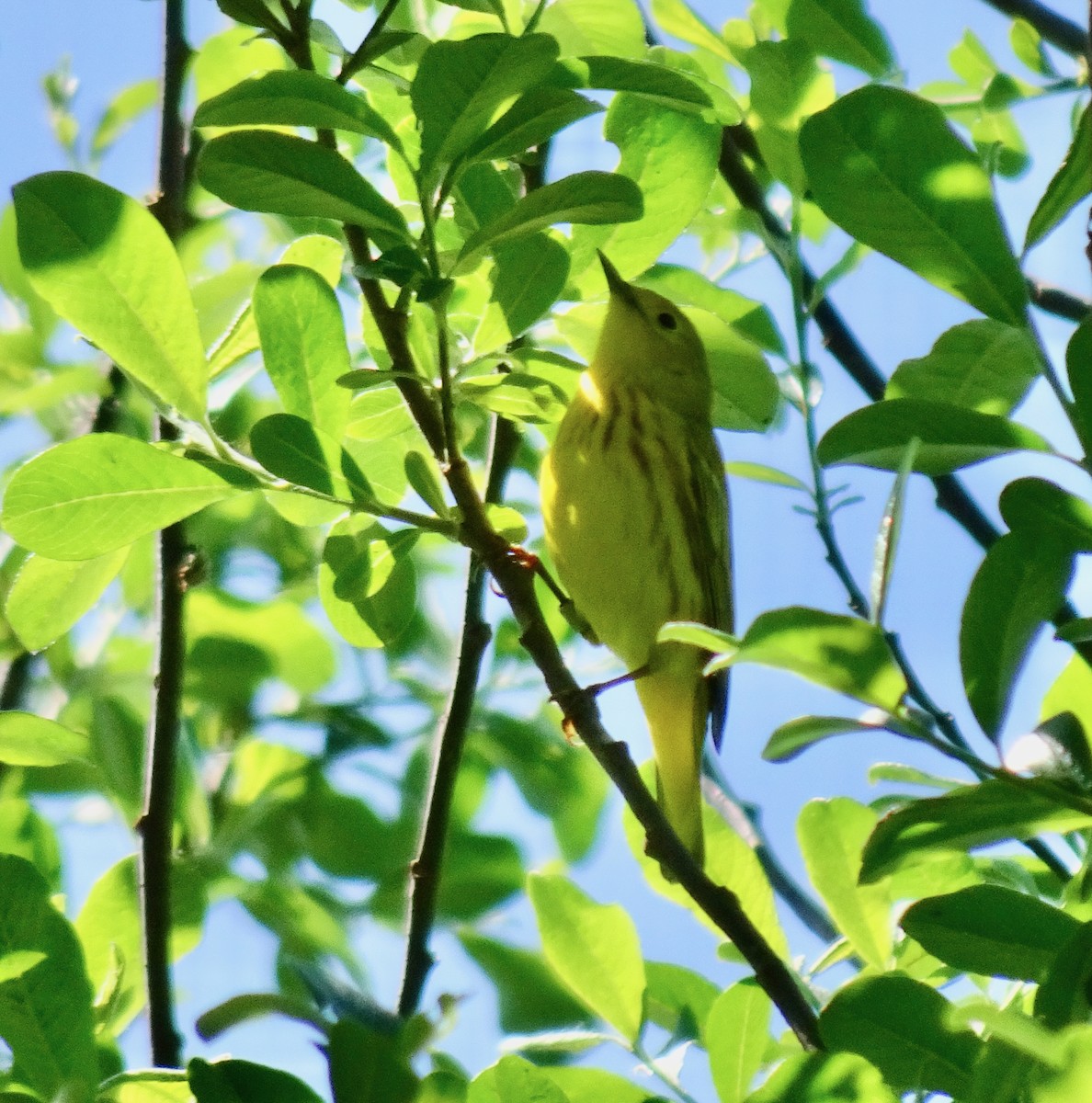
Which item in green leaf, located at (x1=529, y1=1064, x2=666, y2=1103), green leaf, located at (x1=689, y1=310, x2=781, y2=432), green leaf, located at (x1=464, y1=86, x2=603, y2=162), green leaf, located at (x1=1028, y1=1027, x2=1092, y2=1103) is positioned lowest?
green leaf, located at (x1=529, y1=1064, x2=666, y2=1103)

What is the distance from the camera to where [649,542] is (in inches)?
118

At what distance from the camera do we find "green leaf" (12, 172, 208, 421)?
1.27 m

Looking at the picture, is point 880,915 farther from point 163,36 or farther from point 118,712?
point 163,36

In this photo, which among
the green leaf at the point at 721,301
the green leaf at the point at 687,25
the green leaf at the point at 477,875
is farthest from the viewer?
the green leaf at the point at 477,875

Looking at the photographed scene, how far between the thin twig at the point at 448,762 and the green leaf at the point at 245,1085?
0.71 m

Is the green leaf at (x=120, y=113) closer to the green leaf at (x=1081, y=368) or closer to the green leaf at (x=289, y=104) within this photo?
the green leaf at (x=289, y=104)

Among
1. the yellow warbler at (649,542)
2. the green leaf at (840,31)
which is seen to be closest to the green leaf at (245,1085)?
the green leaf at (840,31)

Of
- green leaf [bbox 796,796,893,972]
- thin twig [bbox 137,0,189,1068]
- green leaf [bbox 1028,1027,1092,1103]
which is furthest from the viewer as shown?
thin twig [bbox 137,0,189,1068]

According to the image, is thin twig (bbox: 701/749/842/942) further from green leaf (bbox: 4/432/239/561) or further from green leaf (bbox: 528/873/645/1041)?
green leaf (bbox: 4/432/239/561)

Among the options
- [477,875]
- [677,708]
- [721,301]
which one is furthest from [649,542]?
[721,301]

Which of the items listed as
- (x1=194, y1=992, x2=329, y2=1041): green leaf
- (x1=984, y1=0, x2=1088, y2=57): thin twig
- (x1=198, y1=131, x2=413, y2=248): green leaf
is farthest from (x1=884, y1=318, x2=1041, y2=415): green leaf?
(x1=984, y1=0, x2=1088, y2=57): thin twig

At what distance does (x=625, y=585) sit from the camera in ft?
9.51

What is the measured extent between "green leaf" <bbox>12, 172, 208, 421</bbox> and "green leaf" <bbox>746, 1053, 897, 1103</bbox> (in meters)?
0.83

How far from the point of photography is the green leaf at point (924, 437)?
1.14 meters
